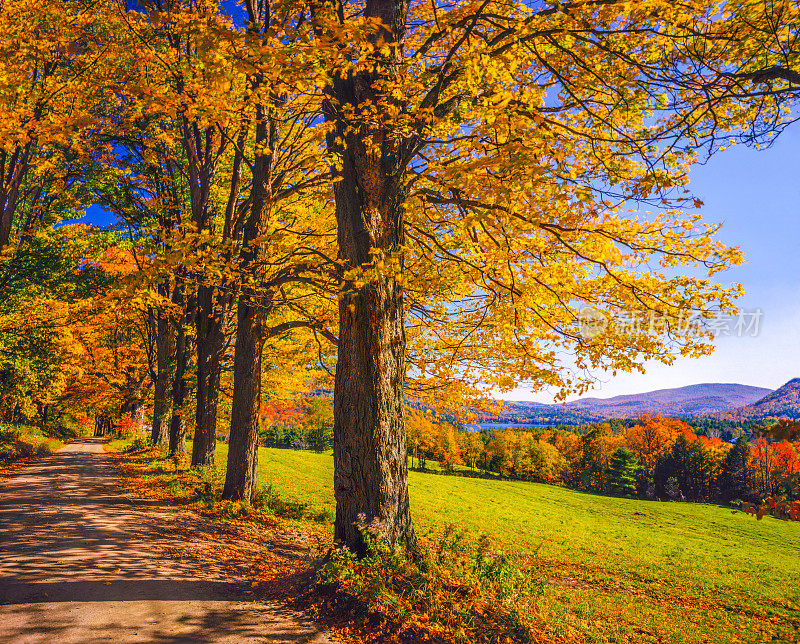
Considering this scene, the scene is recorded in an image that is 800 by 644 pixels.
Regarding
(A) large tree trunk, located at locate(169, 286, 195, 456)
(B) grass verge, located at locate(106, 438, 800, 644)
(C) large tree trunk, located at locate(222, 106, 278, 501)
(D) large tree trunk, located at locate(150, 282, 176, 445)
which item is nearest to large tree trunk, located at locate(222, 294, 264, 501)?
(C) large tree trunk, located at locate(222, 106, 278, 501)

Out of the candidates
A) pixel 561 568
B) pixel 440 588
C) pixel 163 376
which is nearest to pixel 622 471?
pixel 561 568

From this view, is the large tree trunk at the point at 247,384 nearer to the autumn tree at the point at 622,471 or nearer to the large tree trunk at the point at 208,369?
the large tree trunk at the point at 208,369

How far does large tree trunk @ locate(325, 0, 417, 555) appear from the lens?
17.5 ft

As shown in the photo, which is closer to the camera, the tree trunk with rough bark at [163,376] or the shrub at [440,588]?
the shrub at [440,588]

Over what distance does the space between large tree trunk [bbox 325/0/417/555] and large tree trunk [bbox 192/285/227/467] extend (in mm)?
7390

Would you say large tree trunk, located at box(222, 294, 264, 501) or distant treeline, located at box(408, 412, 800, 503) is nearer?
large tree trunk, located at box(222, 294, 264, 501)

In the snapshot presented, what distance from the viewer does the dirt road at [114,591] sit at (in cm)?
397

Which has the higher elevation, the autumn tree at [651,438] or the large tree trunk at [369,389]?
the large tree trunk at [369,389]

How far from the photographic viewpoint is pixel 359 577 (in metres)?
4.70

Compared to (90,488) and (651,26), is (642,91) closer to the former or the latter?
(651,26)

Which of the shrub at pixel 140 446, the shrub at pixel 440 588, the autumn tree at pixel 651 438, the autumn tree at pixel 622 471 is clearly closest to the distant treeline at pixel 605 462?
the autumn tree at pixel 622 471

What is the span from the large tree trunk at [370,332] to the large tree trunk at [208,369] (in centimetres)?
739

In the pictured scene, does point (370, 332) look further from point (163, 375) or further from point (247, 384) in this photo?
point (163, 375)

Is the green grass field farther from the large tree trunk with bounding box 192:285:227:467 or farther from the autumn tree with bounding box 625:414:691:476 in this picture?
the autumn tree with bounding box 625:414:691:476
